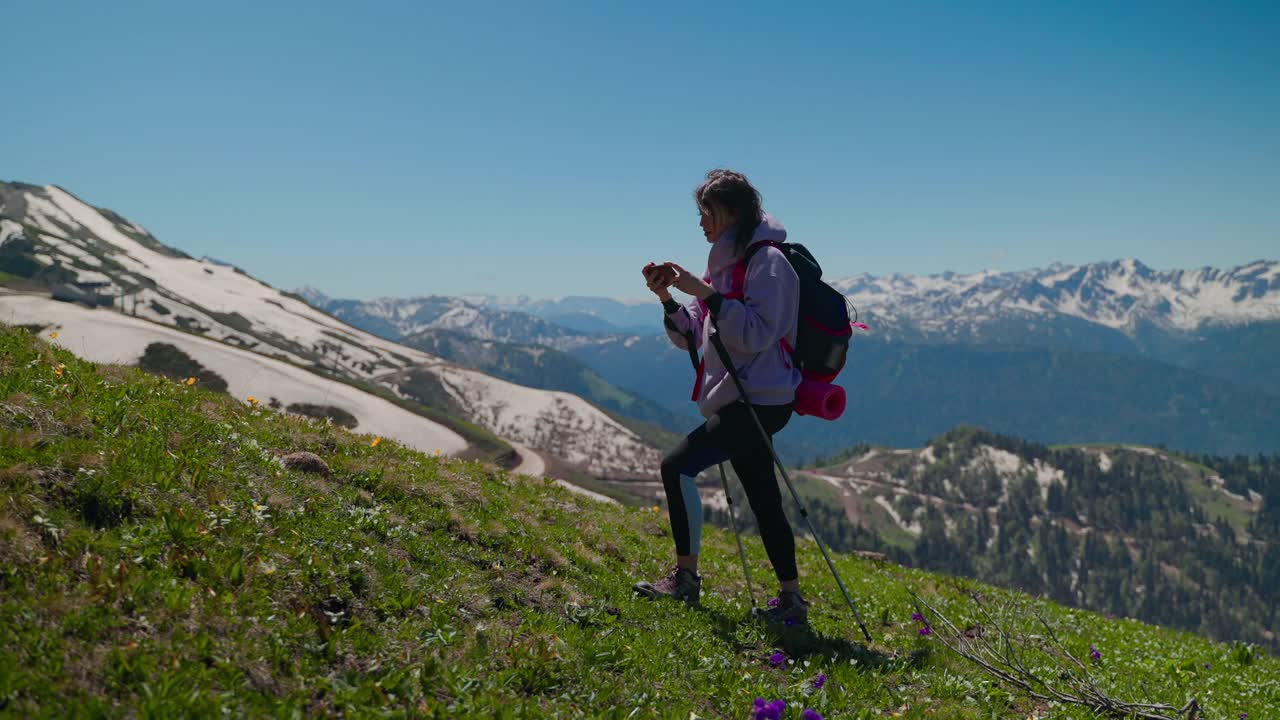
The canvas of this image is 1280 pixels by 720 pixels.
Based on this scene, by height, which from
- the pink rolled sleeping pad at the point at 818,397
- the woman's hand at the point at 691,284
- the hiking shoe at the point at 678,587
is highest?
the woman's hand at the point at 691,284

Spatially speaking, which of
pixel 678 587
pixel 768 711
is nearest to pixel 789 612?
pixel 678 587

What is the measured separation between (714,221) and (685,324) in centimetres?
136

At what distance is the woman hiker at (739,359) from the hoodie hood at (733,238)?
0.01 meters

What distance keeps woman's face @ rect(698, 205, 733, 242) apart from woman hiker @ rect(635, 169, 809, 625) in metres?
0.01

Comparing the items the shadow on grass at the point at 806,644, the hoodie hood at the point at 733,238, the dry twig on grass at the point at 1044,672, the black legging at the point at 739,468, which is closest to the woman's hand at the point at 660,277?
the hoodie hood at the point at 733,238

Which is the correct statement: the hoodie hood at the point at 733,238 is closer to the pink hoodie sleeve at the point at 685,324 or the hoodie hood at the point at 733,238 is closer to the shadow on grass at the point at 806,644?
the pink hoodie sleeve at the point at 685,324

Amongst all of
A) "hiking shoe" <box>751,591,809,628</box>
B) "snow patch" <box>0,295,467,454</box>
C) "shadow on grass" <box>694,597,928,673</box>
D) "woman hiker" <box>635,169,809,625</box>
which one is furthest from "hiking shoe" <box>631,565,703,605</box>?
"snow patch" <box>0,295,467,454</box>

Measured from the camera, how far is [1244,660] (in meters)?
12.9

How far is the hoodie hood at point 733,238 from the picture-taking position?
26.5 feet

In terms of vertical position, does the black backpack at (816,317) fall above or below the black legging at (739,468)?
above

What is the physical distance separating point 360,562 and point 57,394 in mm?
4578

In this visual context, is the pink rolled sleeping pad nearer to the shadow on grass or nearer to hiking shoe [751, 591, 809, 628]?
hiking shoe [751, 591, 809, 628]

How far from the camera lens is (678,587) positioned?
349 inches

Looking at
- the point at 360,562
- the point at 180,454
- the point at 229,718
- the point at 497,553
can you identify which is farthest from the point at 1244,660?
the point at 180,454
